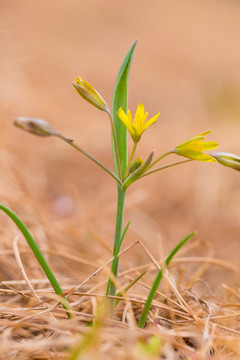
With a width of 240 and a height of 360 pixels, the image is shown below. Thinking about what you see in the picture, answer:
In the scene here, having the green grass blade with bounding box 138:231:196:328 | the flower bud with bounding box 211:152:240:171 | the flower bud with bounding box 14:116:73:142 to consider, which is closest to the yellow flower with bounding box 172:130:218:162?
the flower bud with bounding box 211:152:240:171

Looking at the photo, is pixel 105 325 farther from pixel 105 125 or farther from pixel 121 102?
pixel 105 125

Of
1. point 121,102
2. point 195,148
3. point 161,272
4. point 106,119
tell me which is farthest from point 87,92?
point 106,119

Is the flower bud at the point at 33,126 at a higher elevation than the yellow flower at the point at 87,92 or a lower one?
lower

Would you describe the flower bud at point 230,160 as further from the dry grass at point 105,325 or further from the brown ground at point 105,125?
the brown ground at point 105,125

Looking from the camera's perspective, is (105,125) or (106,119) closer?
(105,125)

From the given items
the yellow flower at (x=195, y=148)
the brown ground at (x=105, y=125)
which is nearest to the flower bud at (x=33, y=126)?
the yellow flower at (x=195, y=148)

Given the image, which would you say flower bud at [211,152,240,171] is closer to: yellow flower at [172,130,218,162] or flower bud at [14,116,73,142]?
yellow flower at [172,130,218,162]
